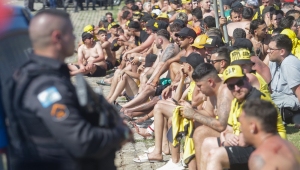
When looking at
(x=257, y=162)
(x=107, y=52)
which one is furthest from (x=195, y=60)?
(x=107, y=52)

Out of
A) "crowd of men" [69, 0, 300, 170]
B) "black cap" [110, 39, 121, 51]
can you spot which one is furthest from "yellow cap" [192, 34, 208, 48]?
"black cap" [110, 39, 121, 51]

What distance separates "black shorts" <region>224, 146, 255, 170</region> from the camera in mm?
4371

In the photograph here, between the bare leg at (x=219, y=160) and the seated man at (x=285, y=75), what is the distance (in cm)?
292

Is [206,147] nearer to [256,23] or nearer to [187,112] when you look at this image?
[187,112]

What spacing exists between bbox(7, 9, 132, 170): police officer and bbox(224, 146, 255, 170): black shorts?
200cm

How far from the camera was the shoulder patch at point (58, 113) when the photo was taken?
2424 mm

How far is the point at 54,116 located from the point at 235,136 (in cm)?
263

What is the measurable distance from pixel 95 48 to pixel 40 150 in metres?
10.5

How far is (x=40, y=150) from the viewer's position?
8.30 feet

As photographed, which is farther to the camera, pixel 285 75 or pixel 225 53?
pixel 285 75

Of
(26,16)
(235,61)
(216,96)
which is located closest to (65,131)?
(26,16)

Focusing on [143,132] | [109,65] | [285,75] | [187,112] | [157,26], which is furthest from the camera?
[109,65]

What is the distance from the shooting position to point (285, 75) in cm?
685

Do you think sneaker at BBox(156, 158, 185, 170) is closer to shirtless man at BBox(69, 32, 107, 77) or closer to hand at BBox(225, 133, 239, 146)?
hand at BBox(225, 133, 239, 146)
